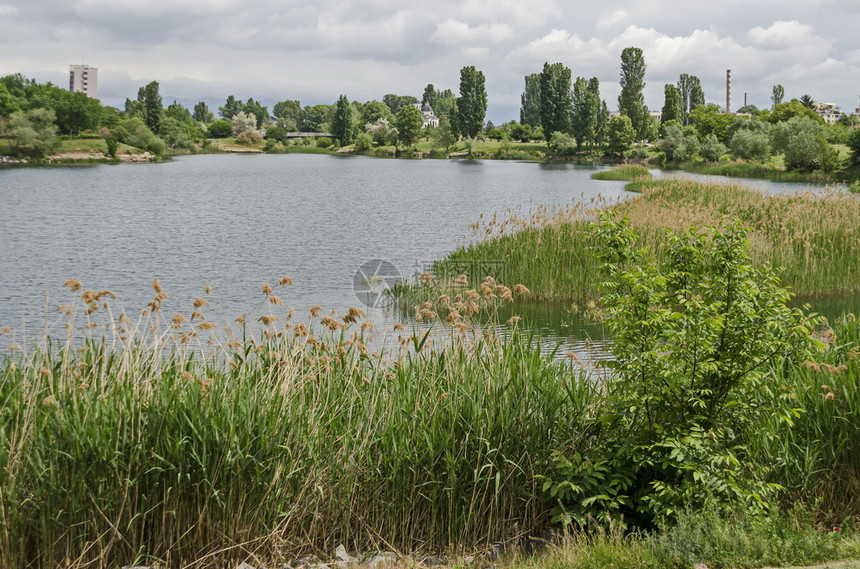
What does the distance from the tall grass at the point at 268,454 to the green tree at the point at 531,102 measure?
16334 cm

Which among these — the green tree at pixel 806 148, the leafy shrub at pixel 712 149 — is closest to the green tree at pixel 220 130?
the leafy shrub at pixel 712 149

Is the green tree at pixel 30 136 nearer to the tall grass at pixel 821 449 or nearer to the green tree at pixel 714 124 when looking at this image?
the green tree at pixel 714 124

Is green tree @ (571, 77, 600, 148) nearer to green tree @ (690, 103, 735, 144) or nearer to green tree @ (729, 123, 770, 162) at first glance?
green tree @ (690, 103, 735, 144)

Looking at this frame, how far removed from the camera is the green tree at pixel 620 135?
101 meters

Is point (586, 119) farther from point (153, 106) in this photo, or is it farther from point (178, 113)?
point (178, 113)

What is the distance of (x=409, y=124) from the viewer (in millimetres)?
133375

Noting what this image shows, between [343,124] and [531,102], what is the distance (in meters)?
48.9

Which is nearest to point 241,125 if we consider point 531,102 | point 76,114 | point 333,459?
point 76,114

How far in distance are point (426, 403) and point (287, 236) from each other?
23.7 metres

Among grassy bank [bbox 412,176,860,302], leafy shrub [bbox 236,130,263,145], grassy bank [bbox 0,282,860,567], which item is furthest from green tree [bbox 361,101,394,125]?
grassy bank [bbox 0,282,860,567]

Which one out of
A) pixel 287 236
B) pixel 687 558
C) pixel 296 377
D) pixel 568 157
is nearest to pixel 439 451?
pixel 296 377

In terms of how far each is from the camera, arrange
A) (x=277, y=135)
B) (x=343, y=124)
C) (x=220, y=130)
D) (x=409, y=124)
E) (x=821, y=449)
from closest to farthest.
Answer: (x=821, y=449) < (x=409, y=124) < (x=343, y=124) < (x=277, y=135) < (x=220, y=130)

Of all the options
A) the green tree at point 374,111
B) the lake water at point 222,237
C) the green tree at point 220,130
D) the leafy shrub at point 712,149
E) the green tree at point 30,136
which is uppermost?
the green tree at point 374,111

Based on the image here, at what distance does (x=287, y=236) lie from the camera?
2919 centimetres
